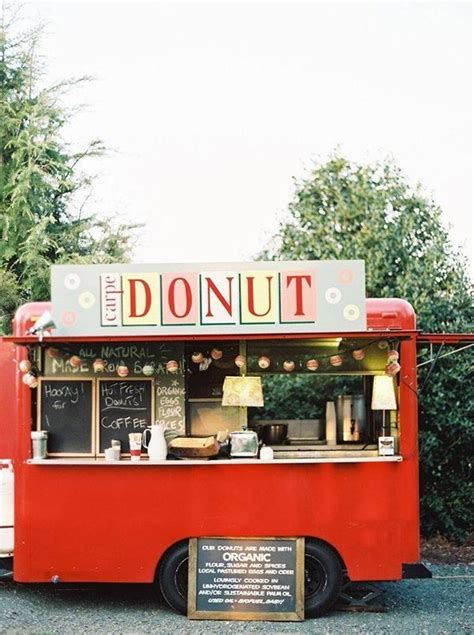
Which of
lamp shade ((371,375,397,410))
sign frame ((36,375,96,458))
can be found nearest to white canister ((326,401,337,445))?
lamp shade ((371,375,397,410))

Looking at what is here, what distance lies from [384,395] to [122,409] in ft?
6.96

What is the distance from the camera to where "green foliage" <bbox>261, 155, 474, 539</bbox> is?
36.3 ft

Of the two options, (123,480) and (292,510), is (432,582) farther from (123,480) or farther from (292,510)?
(123,480)

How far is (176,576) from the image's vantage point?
23.9ft

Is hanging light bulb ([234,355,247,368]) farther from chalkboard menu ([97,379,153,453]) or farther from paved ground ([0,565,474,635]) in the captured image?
paved ground ([0,565,474,635])

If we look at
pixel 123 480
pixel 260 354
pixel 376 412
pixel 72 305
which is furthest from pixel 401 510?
pixel 72 305

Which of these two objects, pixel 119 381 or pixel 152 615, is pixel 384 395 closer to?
pixel 119 381

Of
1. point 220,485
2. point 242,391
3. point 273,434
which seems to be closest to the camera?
point 220,485

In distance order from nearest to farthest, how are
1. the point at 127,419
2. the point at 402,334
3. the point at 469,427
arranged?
the point at 402,334 < the point at 127,419 < the point at 469,427

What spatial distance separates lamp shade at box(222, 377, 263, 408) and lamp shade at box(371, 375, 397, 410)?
36.6 inches

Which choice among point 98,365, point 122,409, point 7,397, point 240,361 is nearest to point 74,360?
point 98,365

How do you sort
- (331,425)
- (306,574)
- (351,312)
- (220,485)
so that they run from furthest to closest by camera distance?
(331,425) < (306,574) < (220,485) < (351,312)

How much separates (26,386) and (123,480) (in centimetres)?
108

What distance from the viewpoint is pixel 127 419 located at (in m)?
7.52
